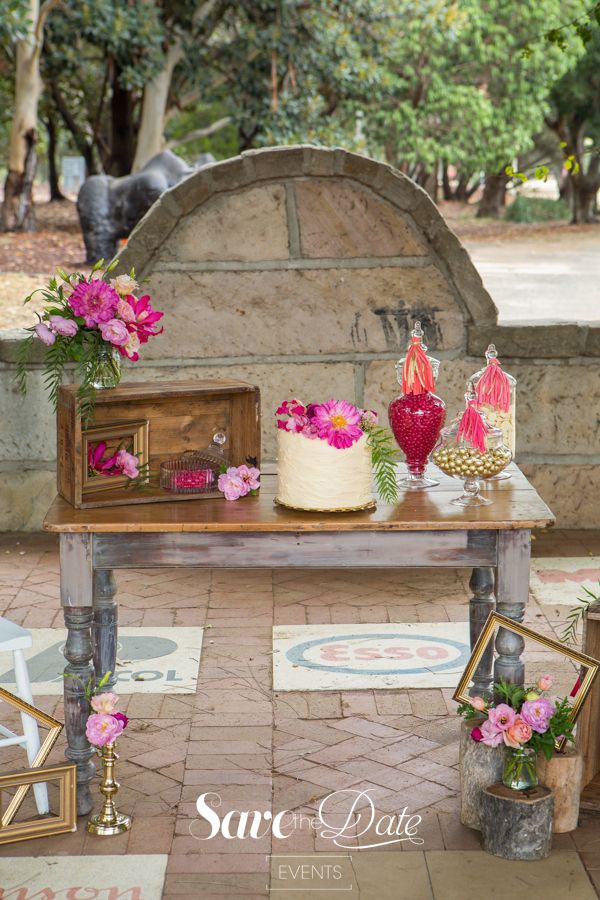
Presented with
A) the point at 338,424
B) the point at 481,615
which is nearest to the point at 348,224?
the point at 481,615

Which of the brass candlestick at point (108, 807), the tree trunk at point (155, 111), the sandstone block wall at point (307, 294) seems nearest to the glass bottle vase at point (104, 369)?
the brass candlestick at point (108, 807)

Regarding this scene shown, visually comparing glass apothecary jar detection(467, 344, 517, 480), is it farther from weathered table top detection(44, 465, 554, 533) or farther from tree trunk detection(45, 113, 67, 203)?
tree trunk detection(45, 113, 67, 203)

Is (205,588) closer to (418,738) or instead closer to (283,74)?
(418,738)

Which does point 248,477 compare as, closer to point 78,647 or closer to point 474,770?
point 78,647

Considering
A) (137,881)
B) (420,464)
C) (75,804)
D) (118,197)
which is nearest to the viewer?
(137,881)

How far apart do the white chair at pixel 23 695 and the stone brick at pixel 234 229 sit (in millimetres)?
3210

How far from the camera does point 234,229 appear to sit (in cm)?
689

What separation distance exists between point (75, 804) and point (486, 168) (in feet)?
89.4

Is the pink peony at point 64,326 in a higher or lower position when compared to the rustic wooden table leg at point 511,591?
higher

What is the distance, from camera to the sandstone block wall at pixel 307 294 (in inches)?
269

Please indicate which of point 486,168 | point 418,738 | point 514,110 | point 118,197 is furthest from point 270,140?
point 418,738

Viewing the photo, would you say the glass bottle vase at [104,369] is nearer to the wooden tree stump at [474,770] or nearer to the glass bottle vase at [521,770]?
the wooden tree stump at [474,770]

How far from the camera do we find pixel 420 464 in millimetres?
4266

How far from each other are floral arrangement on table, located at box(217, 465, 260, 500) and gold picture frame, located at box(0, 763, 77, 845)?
37.0 inches
